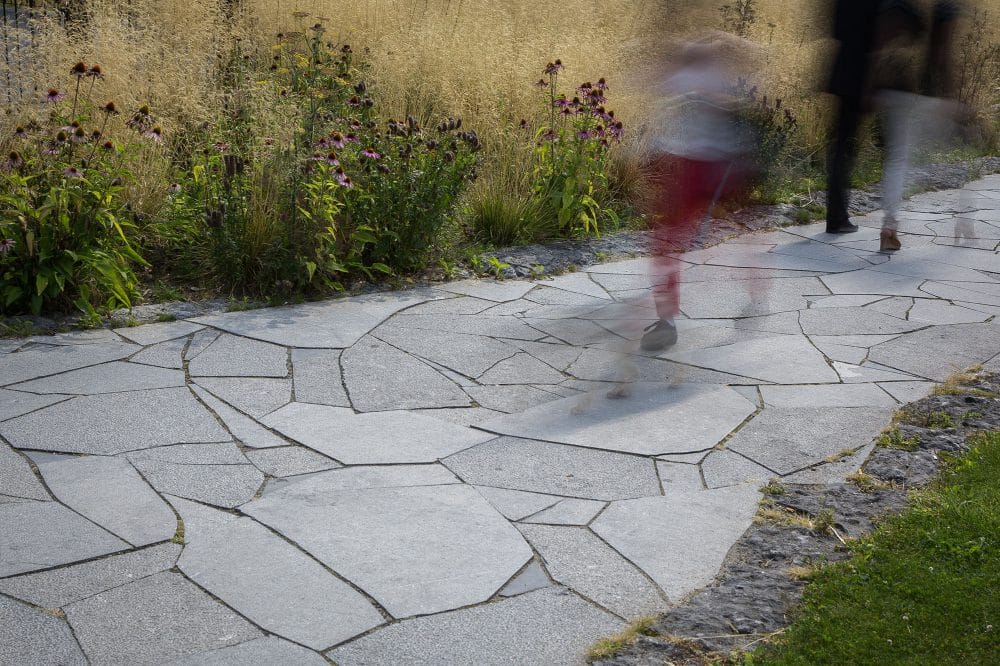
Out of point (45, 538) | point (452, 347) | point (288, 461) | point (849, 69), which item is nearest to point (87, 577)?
point (45, 538)

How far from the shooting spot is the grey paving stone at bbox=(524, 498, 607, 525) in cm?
305

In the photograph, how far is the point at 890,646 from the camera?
7.89ft

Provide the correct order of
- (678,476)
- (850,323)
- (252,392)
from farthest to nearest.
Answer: (850,323) → (252,392) → (678,476)

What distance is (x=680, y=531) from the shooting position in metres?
3.01

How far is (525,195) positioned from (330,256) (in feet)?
5.87

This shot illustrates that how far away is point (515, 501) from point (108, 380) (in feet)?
6.19

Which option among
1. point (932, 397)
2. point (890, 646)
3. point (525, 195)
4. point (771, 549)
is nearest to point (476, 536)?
point (771, 549)

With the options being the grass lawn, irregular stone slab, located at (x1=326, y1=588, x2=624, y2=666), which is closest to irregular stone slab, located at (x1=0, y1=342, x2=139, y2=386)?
irregular stone slab, located at (x1=326, y1=588, x2=624, y2=666)

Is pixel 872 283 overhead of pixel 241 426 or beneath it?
overhead

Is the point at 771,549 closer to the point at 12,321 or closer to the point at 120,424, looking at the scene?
the point at 120,424

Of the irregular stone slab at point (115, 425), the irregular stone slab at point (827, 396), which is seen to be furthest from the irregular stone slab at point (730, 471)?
the irregular stone slab at point (115, 425)

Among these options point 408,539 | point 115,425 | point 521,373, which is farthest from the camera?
point 521,373

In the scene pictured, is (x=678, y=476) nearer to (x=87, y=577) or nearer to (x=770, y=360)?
(x=770, y=360)

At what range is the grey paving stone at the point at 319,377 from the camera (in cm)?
394
